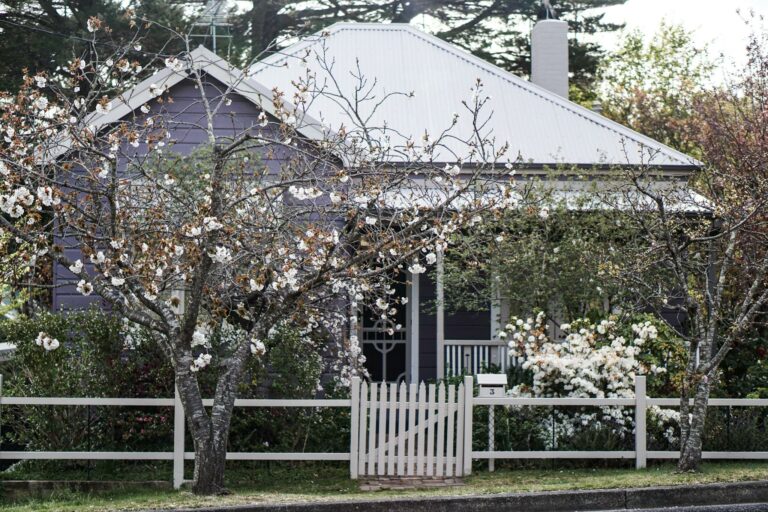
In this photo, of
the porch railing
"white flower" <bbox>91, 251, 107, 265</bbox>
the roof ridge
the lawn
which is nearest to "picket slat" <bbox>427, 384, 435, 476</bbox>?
the lawn

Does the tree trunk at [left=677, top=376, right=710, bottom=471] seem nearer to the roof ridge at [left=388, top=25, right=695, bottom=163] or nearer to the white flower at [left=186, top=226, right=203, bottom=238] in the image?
the white flower at [left=186, top=226, right=203, bottom=238]

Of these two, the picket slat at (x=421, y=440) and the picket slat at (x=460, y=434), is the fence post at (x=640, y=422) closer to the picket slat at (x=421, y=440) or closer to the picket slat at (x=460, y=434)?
the picket slat at (x=460, y=434)

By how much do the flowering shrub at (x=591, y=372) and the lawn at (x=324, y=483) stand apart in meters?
0.65

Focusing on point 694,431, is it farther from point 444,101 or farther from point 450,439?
point 444,101

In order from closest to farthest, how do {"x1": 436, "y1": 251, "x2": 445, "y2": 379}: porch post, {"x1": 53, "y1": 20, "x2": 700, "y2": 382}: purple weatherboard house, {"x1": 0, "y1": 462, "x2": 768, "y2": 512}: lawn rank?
{"x1": 0, "y1": 462, "x2": 768, "y2": 512}: lawn
{"x1": 53, "y1": 20, "x2": 700, "y2": 382}: purple weatherboard house
{"x1": 436, "y1": 251, "x2": 445, "y2": 379}: porch post

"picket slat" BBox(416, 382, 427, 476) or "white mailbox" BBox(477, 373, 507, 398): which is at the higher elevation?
"white mailbox" BBox(477, 373, 507, 398)

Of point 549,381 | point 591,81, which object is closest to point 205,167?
point 549,381

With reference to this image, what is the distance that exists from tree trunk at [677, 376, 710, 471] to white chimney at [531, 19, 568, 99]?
402 inches

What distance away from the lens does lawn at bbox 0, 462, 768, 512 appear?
945 cm

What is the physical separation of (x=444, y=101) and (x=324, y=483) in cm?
885

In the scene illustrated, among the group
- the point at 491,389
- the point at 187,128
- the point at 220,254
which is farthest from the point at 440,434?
the point at 187,128

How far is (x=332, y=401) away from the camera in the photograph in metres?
11.1

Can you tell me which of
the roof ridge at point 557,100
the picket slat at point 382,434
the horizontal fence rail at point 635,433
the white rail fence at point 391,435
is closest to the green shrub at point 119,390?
the white rail fence at point 391,435

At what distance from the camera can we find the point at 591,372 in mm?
12109
